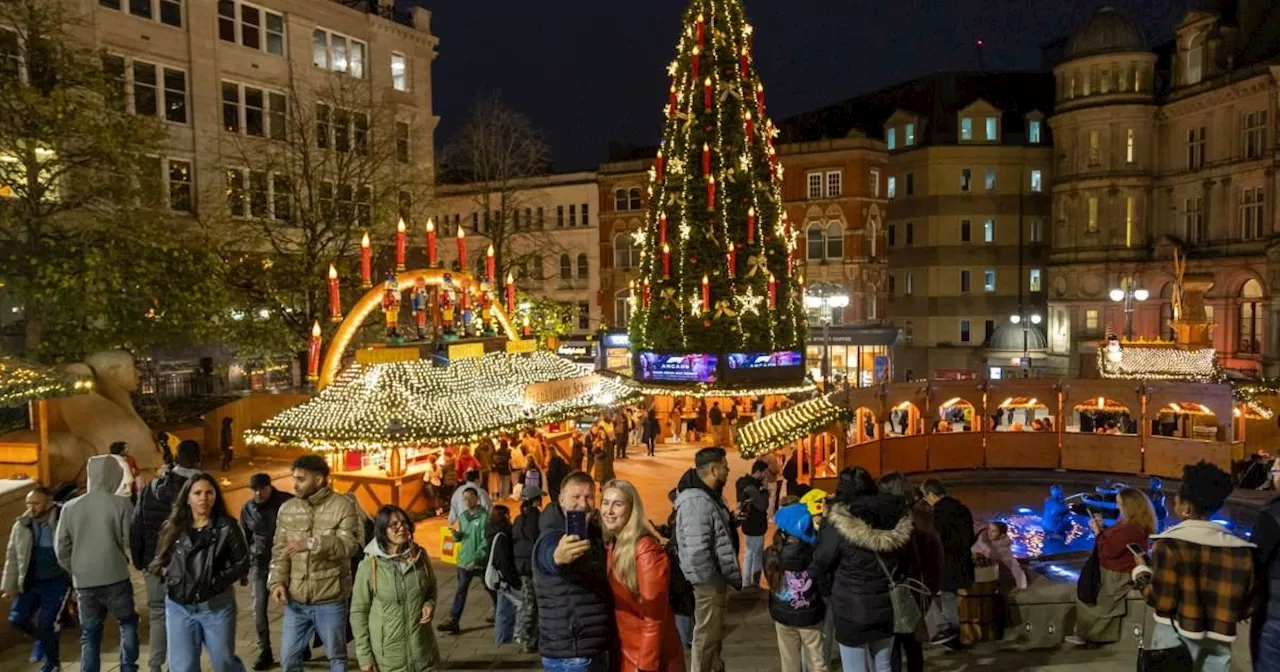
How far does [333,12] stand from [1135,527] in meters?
33.3

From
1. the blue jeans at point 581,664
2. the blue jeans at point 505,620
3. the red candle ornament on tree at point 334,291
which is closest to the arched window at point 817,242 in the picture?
the red candle ornament on tree at point 334,291

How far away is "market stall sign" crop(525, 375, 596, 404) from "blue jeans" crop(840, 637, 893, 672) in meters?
10.5

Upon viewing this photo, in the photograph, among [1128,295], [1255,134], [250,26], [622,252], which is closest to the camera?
[1128,295]

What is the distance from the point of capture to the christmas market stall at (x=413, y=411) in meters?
14.3

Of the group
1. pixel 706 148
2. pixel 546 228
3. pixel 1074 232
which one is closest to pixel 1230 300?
pixel 1074 232

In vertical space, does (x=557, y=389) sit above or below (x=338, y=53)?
below

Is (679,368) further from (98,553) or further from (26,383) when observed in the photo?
(98,553)

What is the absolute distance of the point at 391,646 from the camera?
6512 millimetres

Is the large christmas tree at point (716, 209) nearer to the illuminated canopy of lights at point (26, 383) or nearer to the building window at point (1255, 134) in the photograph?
the illuminated canopy of lights at point (26, 383)

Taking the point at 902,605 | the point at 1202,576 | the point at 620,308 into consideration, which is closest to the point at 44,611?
the point at 902,605

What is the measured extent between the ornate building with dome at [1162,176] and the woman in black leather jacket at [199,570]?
34306 millimetres

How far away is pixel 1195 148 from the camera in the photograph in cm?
3872

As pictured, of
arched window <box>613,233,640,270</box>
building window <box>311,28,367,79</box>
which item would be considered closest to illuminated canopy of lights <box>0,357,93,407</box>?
building window <box>311,28,367,79</box>

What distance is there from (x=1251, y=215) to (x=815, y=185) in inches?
699
